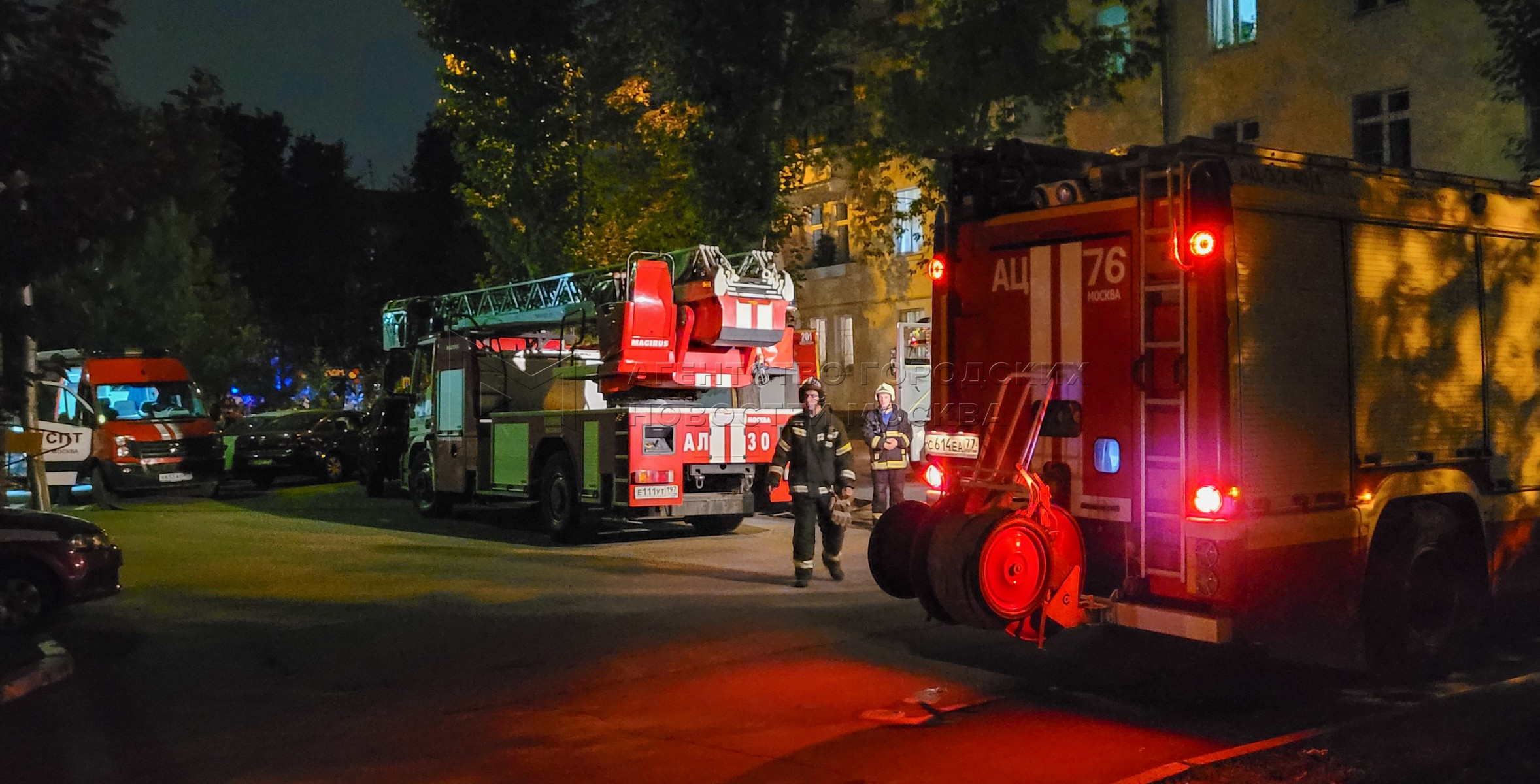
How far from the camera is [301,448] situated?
2616cm

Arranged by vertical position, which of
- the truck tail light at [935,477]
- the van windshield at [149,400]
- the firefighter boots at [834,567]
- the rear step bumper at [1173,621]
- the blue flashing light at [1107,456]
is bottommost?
the firefighter boots at [834,567]

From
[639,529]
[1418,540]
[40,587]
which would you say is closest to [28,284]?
[40,587]

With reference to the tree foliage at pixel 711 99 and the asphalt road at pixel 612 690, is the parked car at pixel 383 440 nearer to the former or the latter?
the tree foliage at pixel 711 99

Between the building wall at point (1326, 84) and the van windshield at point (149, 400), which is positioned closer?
the building wall at point (1326, 84)

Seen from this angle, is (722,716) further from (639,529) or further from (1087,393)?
(639,529)

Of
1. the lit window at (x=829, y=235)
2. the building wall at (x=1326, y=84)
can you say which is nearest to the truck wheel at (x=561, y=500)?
the building wall at (x=1326, y=84)

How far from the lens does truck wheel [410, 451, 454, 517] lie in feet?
61.2

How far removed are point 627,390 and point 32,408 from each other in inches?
264

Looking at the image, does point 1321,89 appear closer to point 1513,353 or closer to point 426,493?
point 426,493

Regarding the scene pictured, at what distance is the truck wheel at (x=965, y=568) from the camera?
6398 millimetres

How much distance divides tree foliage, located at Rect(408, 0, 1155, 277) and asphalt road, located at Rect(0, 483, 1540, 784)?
11.6 m

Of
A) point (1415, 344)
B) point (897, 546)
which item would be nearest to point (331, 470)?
point (897, 546)

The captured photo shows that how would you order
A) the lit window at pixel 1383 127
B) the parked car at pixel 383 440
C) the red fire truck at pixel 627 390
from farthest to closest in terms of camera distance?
1. the parked car at pixel 383 440
2. the lit window at pixel 1383 127
3. the red fire truck at pixel 627 390

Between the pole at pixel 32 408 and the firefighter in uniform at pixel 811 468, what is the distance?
5.60 metres
